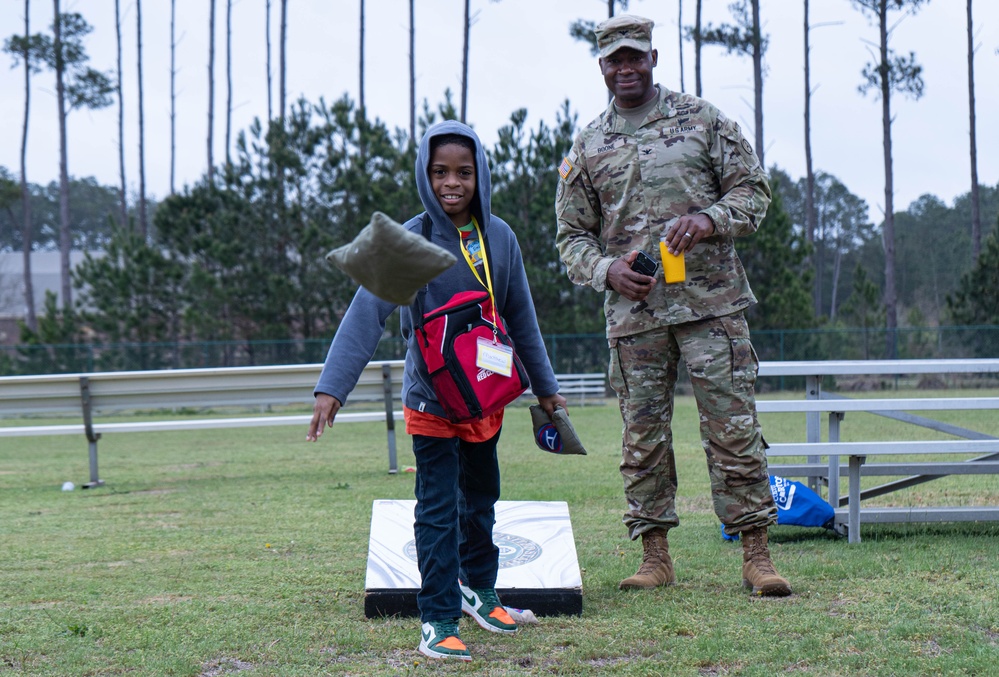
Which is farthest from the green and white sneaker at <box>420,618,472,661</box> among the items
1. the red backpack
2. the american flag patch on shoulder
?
the american flag patch on shoulder

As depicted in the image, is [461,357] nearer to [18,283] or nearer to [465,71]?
[465,71]

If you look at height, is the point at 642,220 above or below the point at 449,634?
above

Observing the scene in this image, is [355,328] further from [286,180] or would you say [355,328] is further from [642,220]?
[286,180]

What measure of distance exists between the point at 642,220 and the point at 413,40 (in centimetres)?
3095

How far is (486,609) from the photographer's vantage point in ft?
11.8

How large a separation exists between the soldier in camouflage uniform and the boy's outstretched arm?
1.34 meters

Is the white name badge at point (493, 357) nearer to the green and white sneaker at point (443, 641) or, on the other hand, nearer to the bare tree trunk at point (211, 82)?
the green and white sneaker at point (443, 641)

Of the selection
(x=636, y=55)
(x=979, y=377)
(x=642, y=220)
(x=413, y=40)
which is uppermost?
(x=413, y=40)

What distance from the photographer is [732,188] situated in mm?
4148

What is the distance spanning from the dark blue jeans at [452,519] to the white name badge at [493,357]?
0.30 meters

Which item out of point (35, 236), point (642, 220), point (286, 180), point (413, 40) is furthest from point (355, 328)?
point (35, 236)


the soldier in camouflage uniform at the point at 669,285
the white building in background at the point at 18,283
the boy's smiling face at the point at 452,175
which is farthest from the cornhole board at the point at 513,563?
the white building in background at the point at 18,283

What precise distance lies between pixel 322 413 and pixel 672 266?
1.53 meters

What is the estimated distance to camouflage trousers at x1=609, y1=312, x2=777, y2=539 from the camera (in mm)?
4016
